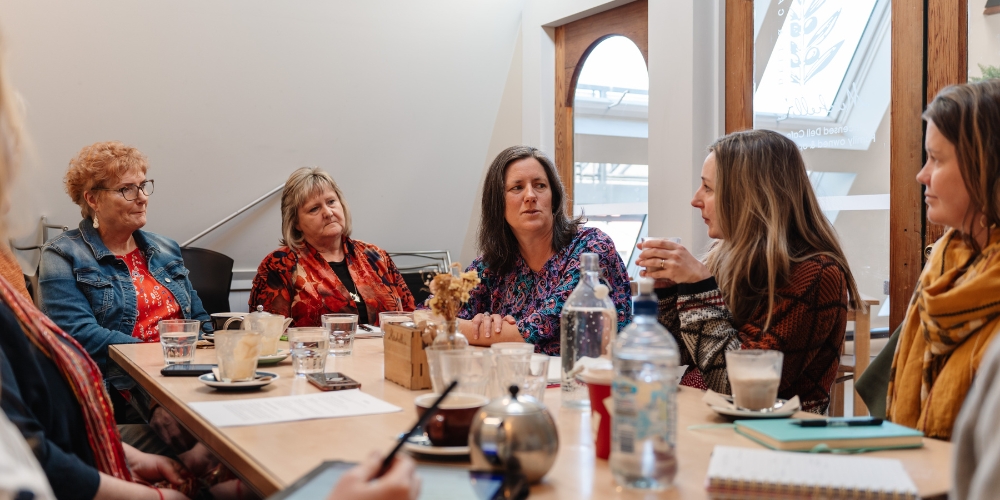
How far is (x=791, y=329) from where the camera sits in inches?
67.4

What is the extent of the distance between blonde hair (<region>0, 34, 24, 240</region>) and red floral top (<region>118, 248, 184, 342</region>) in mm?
1926

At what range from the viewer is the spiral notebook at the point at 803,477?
2.83 feet

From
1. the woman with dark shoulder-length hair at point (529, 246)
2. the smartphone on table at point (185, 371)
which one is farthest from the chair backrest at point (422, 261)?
the smartphone on table at point (185, 371)

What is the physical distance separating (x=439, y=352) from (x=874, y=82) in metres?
2.30

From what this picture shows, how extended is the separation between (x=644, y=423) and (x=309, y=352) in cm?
103

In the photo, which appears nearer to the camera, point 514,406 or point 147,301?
point 514,406

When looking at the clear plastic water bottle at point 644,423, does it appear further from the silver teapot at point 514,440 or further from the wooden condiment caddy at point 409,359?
the wooden condiment caddy at point 409,359

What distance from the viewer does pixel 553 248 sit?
2.52 meters

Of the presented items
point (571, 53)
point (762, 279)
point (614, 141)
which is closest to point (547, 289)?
point (762, 279)

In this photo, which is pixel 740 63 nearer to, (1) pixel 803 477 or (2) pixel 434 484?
(1) pixel 803 477

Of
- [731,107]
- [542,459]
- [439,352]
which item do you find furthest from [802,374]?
[731,107]

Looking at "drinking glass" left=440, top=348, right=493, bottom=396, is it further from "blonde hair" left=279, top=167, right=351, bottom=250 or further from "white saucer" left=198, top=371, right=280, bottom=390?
"blonde hair" left=279, top=167, right=351, bottom=250

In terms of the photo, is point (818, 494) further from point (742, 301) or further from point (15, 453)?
point (742, 301)

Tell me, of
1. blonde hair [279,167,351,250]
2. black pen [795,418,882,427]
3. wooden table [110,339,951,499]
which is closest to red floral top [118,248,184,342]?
blonde hair [279,167,351,250]
